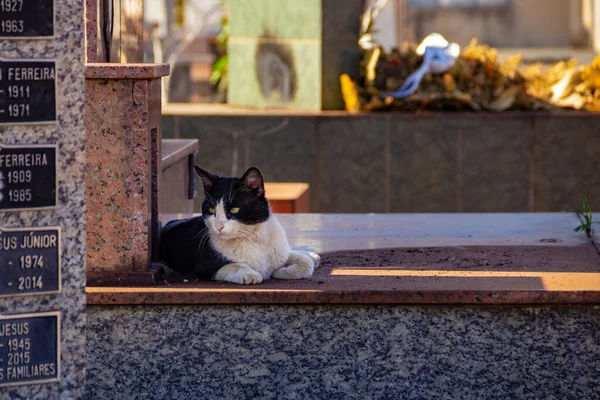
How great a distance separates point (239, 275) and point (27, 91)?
5.31ft

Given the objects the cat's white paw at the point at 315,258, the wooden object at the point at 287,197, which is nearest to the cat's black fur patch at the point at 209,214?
the cat's white paw at the point at 315,258

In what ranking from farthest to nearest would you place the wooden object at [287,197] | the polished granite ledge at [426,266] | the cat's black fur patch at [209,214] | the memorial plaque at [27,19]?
the wooden object at [287,197], the cat's black fur patch at [209,214], the polished granite ledge at [426,266], the memorial plaque at [27,19]

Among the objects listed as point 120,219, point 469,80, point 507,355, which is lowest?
point 507,355

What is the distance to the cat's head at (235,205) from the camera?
513 centimetres

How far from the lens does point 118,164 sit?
4.97 metres

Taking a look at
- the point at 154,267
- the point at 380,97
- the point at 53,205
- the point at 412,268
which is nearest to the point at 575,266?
the point at 412,268

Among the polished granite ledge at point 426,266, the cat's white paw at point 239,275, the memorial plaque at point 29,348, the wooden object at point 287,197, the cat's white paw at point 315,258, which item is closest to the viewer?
the memorial plaque at point 29,348

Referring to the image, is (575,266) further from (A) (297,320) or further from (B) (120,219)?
(B) (120,219)

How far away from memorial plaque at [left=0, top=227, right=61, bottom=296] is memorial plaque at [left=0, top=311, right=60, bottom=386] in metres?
0.11

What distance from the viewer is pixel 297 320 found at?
494 cm

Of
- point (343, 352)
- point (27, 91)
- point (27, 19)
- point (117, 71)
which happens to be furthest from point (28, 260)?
point (343, 352)

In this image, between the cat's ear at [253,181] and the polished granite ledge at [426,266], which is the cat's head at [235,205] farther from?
the polished granite ledge at [426,266]

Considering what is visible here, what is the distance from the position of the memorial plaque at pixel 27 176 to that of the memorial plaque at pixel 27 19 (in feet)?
1.30

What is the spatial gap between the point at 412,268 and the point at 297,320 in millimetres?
880
